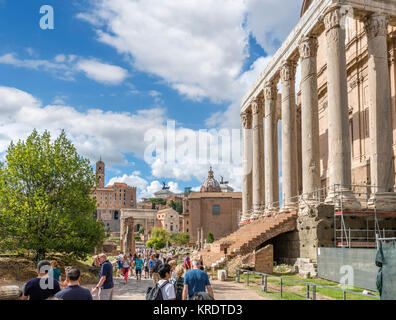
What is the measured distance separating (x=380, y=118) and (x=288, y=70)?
336 inches

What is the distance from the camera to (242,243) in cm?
2409

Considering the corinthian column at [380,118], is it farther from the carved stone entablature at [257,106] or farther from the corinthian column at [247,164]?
the corinthian column at [247,164]

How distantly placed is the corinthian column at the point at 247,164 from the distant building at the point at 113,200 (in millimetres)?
146712

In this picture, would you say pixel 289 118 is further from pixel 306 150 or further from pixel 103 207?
pixel 103 207

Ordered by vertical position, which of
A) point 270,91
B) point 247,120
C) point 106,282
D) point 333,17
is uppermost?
point 333,17

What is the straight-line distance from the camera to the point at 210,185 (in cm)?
10969

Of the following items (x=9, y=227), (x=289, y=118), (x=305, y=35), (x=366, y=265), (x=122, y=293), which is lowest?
(x=122, y=293)

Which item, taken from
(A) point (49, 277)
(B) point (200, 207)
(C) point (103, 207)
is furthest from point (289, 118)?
(C) point (103, 207)

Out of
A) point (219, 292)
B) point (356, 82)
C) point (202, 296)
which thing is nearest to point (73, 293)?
point (202, 296)

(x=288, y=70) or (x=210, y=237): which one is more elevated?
(x=288, y=70)

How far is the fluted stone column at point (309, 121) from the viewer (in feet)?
79.4

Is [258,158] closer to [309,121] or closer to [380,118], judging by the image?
[309,121]

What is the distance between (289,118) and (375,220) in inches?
384
